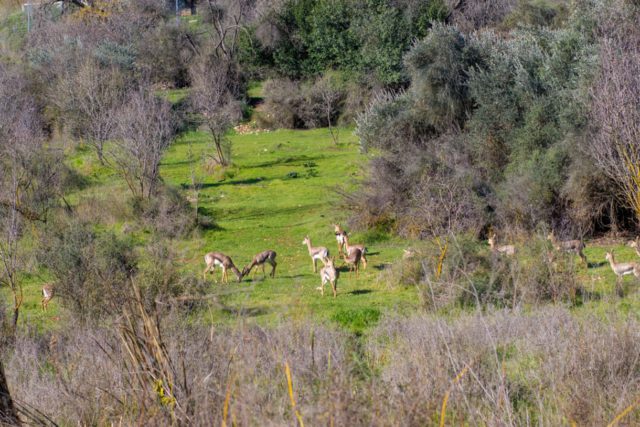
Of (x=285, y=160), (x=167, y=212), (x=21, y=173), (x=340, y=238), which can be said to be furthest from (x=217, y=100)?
(x=340, y=238)

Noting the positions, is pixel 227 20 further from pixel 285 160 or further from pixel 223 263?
pixel 223 263

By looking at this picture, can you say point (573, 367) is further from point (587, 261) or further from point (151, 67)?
point (151, 67)

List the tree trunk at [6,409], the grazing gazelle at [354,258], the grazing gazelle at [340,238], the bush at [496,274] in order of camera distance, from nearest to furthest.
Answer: the tree trunk at [6,409] → the bush at [496,274] → the grazing gazelle at [354,258] → the grazing gazelle at [340,238]

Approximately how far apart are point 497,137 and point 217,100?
1483 cm

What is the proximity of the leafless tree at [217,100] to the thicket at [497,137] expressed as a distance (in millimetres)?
8045

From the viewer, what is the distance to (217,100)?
38562 millimetres

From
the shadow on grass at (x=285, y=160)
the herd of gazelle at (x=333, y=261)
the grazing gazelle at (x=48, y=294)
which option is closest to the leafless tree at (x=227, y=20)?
the shadow on grass at (x=285, y=160)

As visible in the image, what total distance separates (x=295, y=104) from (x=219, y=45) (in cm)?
942

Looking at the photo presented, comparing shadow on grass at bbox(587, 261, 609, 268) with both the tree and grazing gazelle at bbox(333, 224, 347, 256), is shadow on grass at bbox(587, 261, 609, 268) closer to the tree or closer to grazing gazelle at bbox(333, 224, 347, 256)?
grazing gazelle at bbox(333, 224, 347, 256)

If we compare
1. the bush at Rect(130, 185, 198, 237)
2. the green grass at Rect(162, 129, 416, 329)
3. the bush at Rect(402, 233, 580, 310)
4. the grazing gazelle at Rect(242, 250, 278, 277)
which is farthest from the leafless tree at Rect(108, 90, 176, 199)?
the bush at Rect(402, 233, 580, 310)

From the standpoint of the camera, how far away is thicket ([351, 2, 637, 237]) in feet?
80.3

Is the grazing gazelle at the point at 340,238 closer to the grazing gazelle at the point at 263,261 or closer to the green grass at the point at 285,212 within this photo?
the green grass at the point at 285,212

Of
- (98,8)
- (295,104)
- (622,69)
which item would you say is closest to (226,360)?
(622,69)

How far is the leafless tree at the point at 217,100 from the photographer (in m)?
36.8
